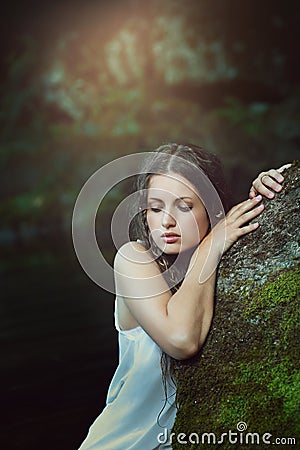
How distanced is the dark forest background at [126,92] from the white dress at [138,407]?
23.8ft

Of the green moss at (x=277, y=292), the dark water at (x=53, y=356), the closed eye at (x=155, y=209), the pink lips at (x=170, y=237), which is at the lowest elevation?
the dark water at (x=53, y=356)

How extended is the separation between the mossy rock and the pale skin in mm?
35

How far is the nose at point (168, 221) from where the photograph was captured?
168 cm

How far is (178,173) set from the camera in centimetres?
174

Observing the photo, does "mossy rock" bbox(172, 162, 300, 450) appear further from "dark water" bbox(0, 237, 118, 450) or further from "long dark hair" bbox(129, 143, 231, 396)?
"dark water" bbox(0, 237, 118, 450)

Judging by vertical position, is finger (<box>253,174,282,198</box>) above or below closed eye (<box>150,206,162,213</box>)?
above

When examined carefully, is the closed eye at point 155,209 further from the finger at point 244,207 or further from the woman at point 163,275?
the finger at point 244,207

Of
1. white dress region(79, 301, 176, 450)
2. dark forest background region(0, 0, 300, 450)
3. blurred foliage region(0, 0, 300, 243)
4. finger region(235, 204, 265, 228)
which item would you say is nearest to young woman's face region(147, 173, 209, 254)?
finger region(235, 204, 265, 228)

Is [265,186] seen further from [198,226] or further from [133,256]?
[133,256]

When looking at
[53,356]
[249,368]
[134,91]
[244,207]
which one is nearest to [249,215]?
[244,207]

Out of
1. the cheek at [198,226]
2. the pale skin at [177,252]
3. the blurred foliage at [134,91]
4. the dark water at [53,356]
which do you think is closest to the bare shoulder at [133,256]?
the pale skin at [177,252]

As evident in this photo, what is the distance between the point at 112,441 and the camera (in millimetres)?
1699

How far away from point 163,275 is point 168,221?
0.13 m

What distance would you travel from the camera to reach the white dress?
65.4 inches
